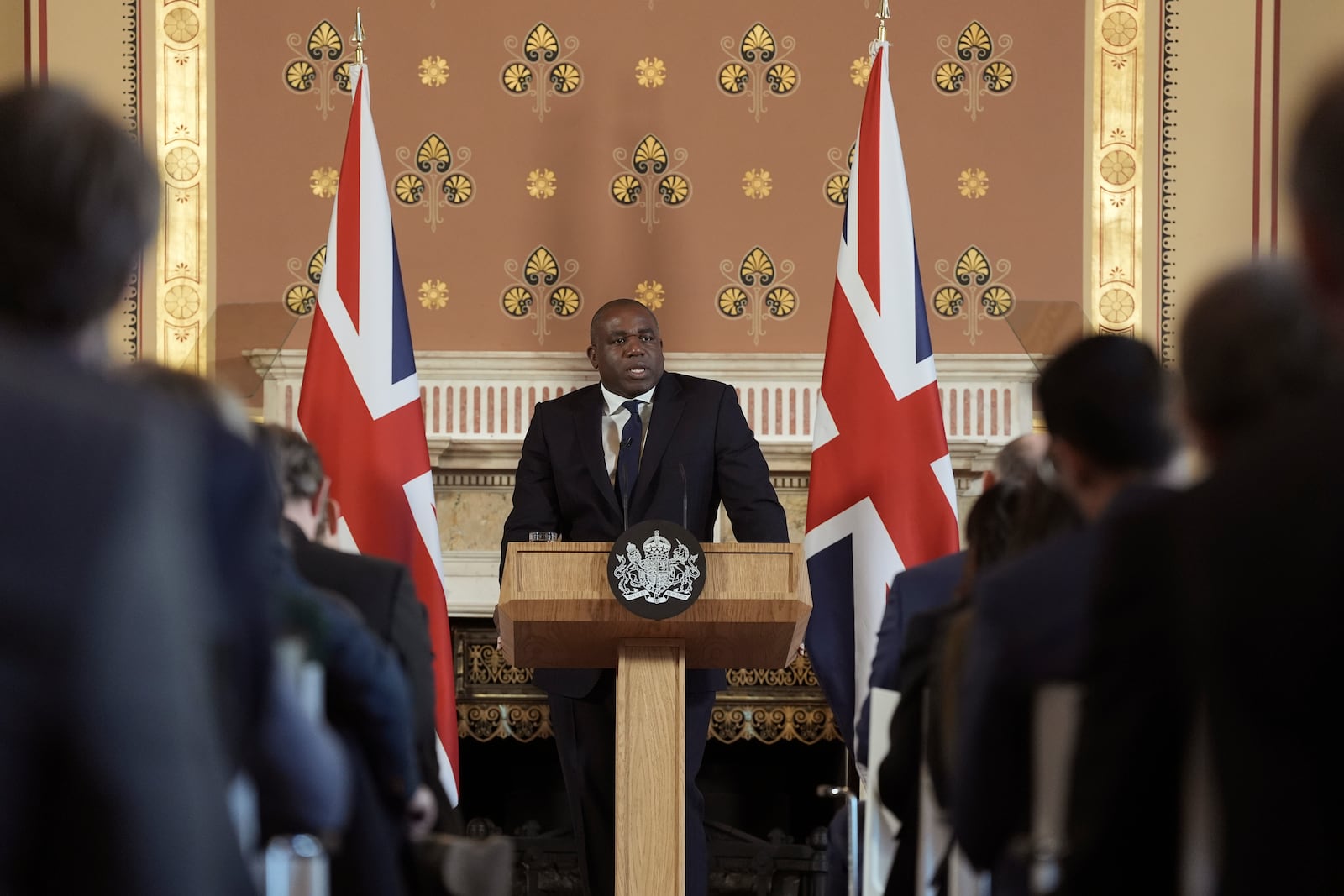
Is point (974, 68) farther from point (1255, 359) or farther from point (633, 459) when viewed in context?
point (1255, 359)

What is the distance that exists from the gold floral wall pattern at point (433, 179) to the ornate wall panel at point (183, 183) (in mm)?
686

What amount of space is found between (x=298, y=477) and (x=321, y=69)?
3.83 metres

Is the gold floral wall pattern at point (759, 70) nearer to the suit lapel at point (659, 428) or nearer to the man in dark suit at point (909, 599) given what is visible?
the suit lapel at point (659, 428)

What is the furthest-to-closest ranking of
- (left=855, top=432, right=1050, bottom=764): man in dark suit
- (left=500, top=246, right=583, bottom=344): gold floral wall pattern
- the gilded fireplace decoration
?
1. (left=500, top=246, right=583, bottom=344): gold floral wall pattern
2. the gilded fireplace decoration
3. (left=855, top=432, right=1050, bottom=764): man in dark suit

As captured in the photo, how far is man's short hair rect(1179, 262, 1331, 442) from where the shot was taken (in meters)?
1.54

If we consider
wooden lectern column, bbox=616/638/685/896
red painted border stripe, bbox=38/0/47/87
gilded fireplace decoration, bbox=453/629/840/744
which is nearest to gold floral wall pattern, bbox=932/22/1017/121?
gilded fireplace decoration, bbox=453/629/840/744

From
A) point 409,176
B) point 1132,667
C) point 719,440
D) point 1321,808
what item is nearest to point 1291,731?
point 1321,808

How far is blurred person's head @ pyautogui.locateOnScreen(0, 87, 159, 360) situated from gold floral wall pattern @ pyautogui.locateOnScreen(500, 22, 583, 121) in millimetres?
4625

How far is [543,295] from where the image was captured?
19.6 feet

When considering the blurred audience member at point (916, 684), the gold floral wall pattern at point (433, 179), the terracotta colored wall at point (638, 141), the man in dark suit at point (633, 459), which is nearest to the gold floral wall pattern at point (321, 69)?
the terracotta colored wall at point (638, 141)

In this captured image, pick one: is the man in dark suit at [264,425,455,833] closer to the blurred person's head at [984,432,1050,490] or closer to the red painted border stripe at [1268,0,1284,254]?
the blurred person's head at [984,432,1050,490]

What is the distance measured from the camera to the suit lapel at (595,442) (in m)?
4.83

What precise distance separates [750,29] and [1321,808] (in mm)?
5075

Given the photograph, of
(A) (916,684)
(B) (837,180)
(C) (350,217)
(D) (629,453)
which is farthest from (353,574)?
(B) (837,180)
